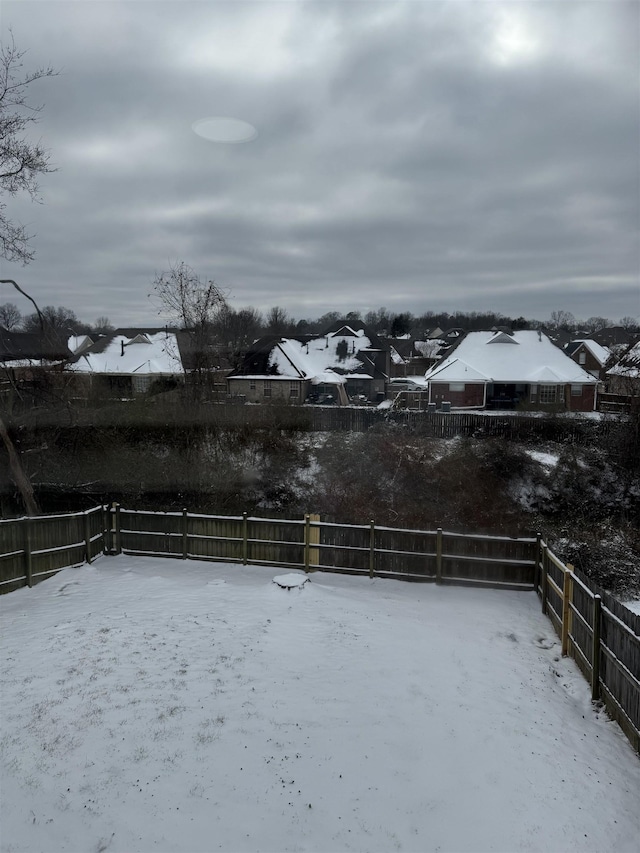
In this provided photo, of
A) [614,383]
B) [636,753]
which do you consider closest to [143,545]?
[636,753]

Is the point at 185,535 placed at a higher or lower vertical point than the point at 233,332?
lower

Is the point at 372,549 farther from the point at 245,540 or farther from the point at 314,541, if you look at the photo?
the point at 245,540

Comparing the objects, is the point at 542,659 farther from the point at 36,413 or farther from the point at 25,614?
the point at 36,413

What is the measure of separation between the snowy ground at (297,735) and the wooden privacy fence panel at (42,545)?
1.03m

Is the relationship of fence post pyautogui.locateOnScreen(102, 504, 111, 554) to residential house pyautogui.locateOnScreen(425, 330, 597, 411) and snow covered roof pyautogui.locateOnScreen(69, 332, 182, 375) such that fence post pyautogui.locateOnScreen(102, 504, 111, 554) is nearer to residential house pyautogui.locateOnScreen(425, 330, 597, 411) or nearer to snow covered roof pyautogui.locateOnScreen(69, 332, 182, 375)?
snow covered roof pyautogui.locateOnScreen(69, 332, 182, 375)

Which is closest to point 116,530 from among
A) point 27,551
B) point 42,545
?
point 42,545

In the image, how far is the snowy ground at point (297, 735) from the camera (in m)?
4.62

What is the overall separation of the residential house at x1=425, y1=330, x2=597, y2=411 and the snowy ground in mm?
24035

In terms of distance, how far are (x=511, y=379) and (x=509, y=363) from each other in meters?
1.49

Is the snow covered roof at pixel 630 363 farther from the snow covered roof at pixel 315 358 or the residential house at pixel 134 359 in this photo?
the residential house at pixel 134 359

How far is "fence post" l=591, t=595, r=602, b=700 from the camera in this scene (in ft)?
22.8

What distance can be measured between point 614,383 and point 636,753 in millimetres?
36699

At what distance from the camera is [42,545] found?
10938 mm

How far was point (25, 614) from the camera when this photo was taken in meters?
9.20
